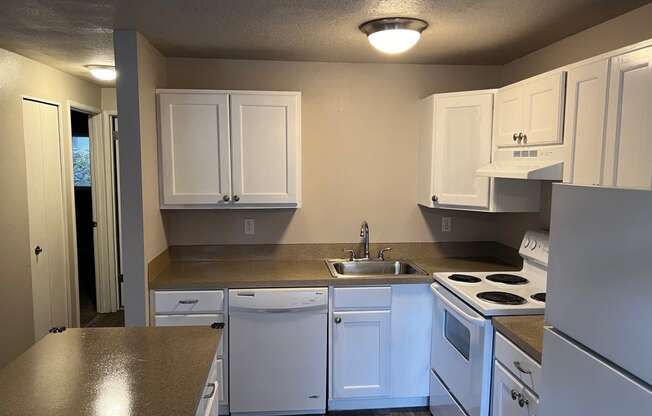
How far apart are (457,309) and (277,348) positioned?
3.62 feet

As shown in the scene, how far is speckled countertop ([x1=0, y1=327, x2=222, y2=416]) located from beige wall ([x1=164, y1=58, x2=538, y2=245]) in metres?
1.47

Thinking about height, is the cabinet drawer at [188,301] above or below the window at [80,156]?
below

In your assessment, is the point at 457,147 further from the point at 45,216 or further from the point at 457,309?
the point at 45,216

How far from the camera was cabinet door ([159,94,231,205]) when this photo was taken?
111 inches

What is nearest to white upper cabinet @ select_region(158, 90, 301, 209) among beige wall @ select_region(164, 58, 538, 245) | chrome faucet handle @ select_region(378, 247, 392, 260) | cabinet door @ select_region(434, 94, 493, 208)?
beige wall @ select_region(164, 58, 538, 245)

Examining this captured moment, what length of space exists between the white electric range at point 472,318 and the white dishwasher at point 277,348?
70 centimetres

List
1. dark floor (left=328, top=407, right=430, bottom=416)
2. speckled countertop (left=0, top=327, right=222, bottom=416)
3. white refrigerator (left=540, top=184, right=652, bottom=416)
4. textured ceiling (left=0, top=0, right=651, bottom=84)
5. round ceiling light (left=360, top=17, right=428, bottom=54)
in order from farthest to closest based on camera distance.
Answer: dark floor (left=328, top=407, right=430, bottom=416) < round ceiling light (left=360, top=17, right=428, bottom=54) < textured ceiling (left=0, top=0, right=651, bottom=84) < speckled countertop (left=0, top=327, right=222, bottom=416) < white refrigerator (left=540, top=184, right=652, bottom=416)

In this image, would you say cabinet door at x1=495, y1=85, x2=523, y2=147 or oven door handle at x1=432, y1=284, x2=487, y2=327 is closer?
oven door handle at x1=432, y1=284, x2=487, y2=327

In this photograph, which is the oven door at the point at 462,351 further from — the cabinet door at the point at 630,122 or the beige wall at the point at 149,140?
the beige wall at the point at 149,140

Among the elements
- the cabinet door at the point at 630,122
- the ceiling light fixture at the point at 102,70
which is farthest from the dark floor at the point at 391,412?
the ceiling light fixture at the point at 102,70

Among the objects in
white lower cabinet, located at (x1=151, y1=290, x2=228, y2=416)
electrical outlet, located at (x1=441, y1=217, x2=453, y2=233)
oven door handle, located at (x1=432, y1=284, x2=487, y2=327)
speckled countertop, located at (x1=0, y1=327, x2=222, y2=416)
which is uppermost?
electrical outlet, located at (x1=441, y1=217, x2=453, y2=233)

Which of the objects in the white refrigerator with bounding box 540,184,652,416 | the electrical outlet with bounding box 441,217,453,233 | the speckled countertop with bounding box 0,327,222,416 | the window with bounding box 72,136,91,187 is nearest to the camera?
the white refrigerator with bounding box 540,184,652,416

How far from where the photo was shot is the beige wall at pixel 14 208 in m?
2.97

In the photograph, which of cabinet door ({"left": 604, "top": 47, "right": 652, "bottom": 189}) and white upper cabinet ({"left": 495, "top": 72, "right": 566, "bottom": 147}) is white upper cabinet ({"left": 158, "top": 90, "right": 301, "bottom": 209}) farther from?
cabinet door ({"left": 604, "top": 47, "right": 652, "bottom": 189})
